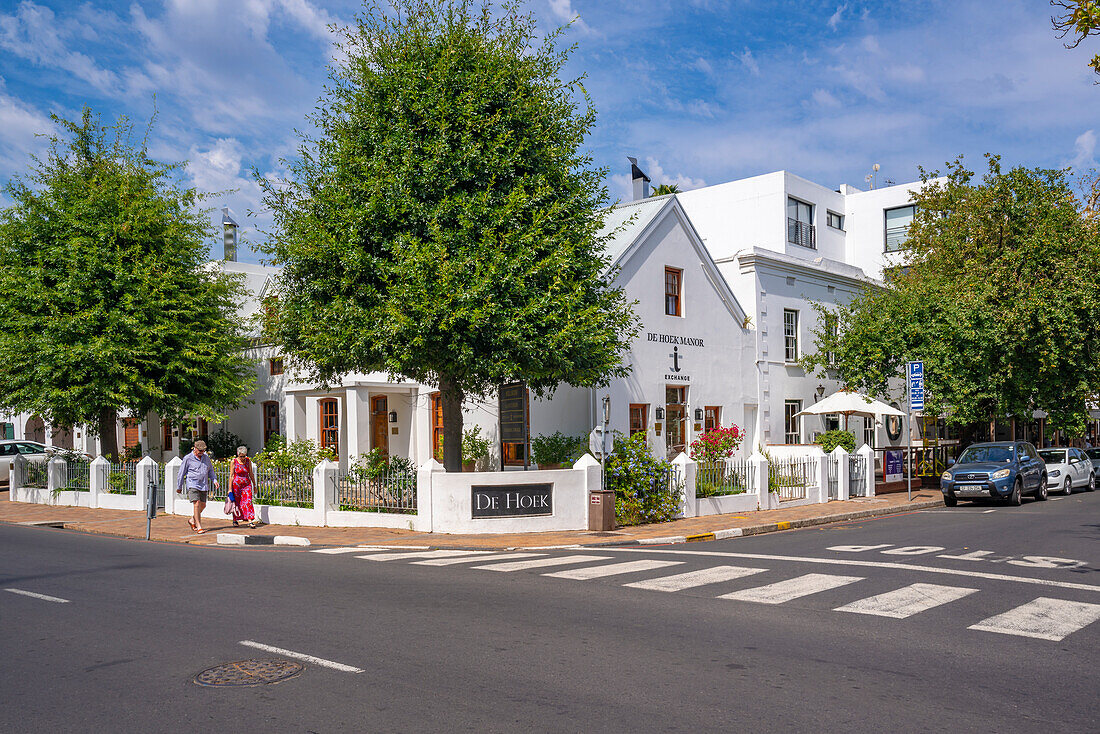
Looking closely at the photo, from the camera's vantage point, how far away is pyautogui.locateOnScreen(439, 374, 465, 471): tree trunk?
17141 mm

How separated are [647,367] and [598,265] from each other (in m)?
6.31

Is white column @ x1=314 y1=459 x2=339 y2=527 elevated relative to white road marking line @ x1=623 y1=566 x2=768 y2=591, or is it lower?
elevated

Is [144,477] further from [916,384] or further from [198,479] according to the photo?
[916,384]

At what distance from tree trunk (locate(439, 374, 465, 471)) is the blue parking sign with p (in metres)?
12.9

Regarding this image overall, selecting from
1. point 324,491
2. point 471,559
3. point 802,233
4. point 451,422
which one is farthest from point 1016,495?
point 802,233

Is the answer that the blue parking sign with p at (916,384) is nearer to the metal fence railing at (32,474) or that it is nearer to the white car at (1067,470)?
the white car at (1067,470)

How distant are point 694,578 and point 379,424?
16.5 metres

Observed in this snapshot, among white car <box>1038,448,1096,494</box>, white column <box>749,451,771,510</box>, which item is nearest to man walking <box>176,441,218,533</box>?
white column <box>749,451,771,510</box>

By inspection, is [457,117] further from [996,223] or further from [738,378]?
[996,223]

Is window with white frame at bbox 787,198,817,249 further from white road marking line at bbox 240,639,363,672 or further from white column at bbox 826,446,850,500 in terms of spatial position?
white road marking line at bbox 240,639,363,672

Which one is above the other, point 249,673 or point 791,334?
point 791,334

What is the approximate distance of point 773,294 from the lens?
27.7 metres

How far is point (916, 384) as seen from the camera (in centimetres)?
2270

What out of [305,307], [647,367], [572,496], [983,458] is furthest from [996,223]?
[305,307]
